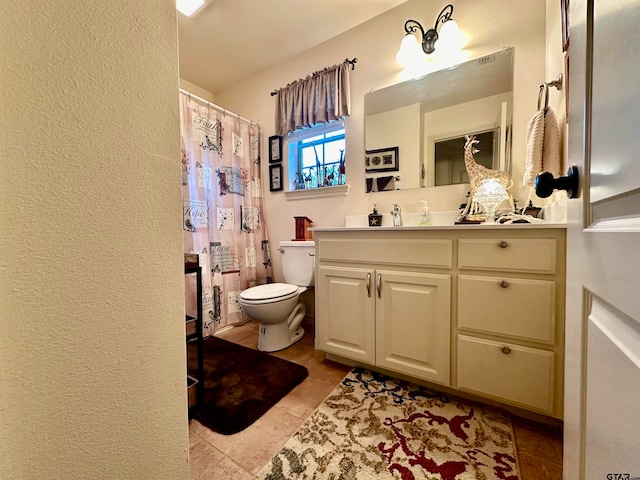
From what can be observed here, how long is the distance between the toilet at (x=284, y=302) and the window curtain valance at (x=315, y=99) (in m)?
1.00

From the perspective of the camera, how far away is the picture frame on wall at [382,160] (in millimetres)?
1729

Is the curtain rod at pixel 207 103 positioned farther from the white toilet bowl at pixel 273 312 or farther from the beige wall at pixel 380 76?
the white toilet bowl at pixel 273 312

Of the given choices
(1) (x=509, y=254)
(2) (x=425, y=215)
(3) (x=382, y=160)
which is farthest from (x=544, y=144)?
(3) (x=382, y=160)

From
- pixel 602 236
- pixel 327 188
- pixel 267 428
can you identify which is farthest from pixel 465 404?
→ pixel 327 188

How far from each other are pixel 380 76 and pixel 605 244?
1859 millimetres

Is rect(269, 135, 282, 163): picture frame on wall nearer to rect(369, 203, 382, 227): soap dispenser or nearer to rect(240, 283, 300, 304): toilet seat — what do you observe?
rect(369, 203, 382, 227): soap dispenser

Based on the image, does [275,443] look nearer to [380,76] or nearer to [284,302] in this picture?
[284,302]

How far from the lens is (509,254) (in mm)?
979

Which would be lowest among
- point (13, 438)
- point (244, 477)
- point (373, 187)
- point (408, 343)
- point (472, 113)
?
point (244, 477)

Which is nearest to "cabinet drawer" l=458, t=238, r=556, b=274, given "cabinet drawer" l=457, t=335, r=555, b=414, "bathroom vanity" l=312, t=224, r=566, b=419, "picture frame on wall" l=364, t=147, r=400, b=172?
"bathroom vanity" l=312, t=224, r=566, b=419

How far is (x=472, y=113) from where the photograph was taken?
150 cm

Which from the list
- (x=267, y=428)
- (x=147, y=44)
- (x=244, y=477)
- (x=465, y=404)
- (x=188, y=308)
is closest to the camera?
(x=147, y=44)

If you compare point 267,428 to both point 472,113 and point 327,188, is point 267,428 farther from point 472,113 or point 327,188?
point 472,113

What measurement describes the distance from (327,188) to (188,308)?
1373mm
